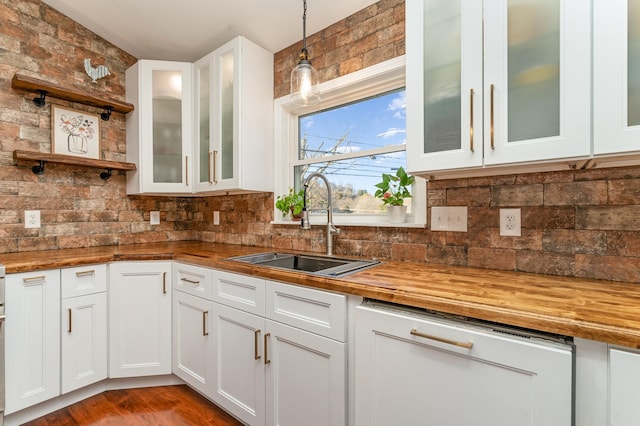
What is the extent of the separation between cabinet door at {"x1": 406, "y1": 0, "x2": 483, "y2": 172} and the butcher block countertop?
0.48 metres

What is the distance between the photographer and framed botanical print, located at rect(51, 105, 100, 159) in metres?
2.32

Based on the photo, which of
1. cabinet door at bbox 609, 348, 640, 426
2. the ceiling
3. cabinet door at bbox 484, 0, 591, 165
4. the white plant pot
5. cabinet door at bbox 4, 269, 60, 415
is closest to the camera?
cabinet door at bbox 609, 348, 640, 426

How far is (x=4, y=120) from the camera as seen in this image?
2115mm

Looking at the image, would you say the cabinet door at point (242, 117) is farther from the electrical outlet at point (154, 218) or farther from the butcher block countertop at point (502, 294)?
the electrical outlet at point (154, 218)

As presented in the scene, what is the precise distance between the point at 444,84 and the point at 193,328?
1957 mm

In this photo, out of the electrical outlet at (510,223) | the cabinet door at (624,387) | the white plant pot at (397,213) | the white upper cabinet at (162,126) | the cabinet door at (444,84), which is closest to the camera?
the cabinet door at (624,387)

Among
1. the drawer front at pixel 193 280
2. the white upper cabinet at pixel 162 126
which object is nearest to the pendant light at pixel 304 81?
the drawer front at pixel 193 280

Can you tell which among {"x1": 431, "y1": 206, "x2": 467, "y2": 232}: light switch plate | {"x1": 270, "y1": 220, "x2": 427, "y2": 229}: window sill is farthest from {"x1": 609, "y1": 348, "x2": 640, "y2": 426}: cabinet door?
{"x1": 270, "y1": 220, "x2": 427, "y2": 229}: window sill

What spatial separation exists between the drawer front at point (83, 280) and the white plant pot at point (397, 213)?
1857mm

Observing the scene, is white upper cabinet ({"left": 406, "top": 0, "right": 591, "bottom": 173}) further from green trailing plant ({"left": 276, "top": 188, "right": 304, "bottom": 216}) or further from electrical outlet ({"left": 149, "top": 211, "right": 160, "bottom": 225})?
electrical outlet ({"left": 149, "top": 211, "right": 160, "bottom": 225})

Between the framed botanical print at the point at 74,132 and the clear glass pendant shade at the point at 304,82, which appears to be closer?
the clear glass pendant shade at the point at 304,82

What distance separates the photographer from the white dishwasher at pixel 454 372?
852mm

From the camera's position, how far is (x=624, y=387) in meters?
0.77

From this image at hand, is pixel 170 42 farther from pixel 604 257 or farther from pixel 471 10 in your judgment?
pixel 604 257
